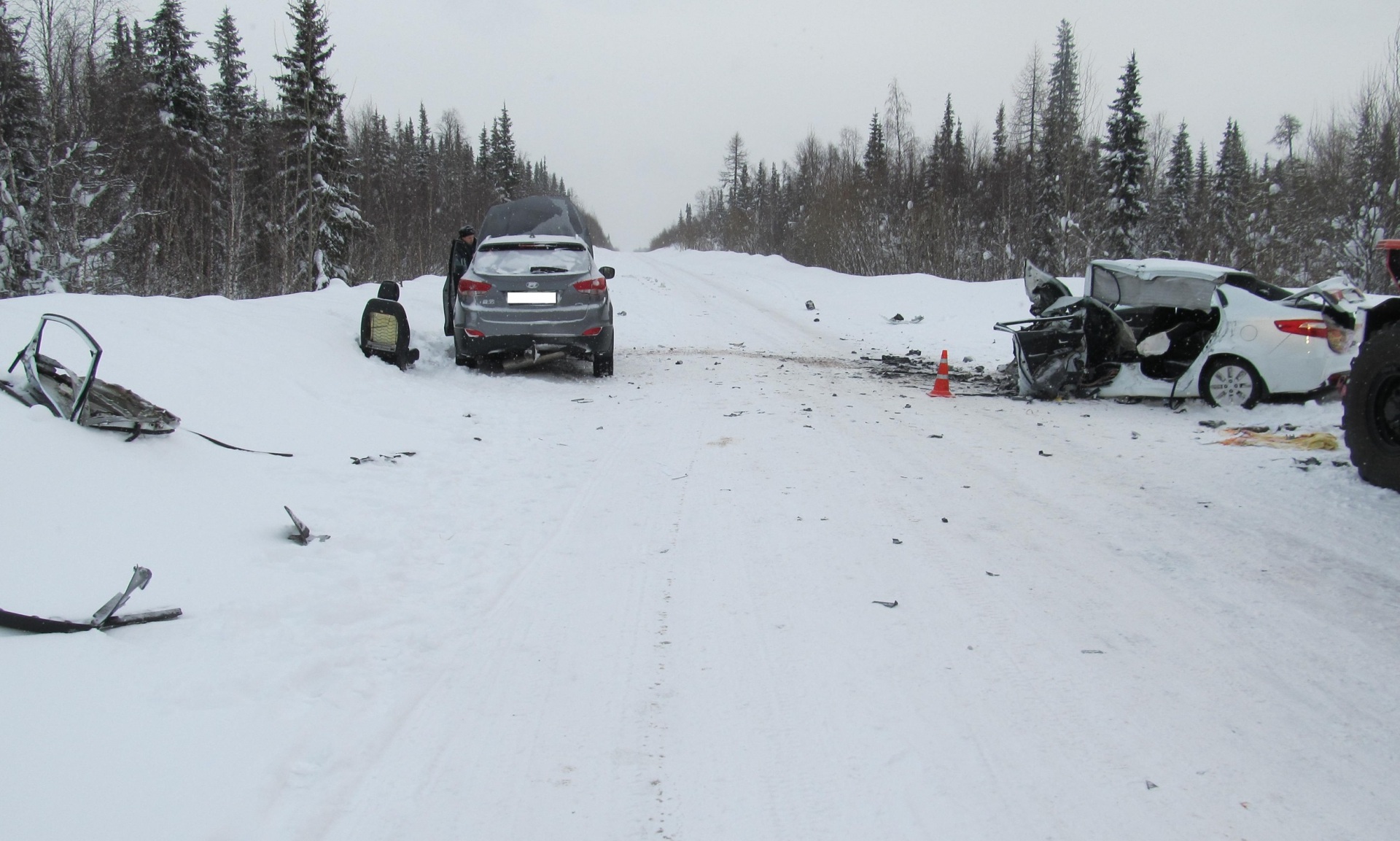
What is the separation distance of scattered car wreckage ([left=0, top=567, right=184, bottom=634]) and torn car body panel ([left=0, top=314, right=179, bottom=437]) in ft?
5.23

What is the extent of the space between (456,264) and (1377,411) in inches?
426

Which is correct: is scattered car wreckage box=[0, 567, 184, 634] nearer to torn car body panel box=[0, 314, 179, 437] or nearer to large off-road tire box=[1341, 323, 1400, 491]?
torn car body panel box=[0, 314, 179, 437]

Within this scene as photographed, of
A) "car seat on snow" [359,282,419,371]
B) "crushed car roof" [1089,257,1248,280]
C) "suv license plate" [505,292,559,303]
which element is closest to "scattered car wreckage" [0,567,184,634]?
"car seat on snow" [359,282,419,371]

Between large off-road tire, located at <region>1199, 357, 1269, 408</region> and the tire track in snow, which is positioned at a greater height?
large off-road tire, located at <region>1199, 357, 1269, 408</region>

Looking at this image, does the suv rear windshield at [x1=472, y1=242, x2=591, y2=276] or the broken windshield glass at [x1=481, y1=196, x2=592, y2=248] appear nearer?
the suv rear windshield at [x1=472, y1=242, x2=591, y2=276]

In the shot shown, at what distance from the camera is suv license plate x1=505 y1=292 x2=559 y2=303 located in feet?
34.9

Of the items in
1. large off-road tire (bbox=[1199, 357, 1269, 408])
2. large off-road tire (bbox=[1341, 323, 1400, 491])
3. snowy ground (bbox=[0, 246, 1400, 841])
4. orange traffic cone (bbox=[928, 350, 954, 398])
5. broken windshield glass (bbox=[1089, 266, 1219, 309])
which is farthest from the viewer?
orange traffic cone (bbox=[928, 350, 954, 398])

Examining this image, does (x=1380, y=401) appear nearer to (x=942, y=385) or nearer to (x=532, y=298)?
(x=942, y=385)

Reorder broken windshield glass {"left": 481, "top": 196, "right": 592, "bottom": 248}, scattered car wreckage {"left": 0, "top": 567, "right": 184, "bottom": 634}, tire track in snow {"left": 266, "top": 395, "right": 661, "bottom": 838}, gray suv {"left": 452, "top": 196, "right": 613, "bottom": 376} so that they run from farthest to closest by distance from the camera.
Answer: broken windshield glass {"left": 481, "top": 196, "right": 592, "bottom": 248} < gray suv {"left": 452, "top": 196, "right": 613, "bottom": 376} < scattered car wreckage {"left": 0, "top": 567, "right": 184, "bottom": 634} < tire track in snow {"left": 266, "top": 395, "right": 661, "bottom": 838}

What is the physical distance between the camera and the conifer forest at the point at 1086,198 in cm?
2888

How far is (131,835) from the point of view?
2.22 metres

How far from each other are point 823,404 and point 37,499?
295 inches

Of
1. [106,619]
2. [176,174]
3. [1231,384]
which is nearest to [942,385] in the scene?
[1231,384]

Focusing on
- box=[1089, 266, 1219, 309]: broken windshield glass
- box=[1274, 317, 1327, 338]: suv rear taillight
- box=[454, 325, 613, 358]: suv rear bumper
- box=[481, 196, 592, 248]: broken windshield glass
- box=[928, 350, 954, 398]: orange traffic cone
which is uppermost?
box=[481, 196, 592, 248]: broken windshield glass
